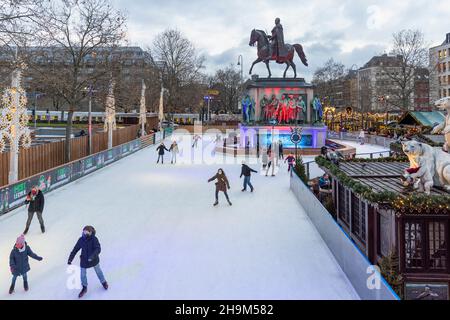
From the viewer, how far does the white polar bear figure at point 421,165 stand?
291 inches

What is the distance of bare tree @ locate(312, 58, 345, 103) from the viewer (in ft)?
256

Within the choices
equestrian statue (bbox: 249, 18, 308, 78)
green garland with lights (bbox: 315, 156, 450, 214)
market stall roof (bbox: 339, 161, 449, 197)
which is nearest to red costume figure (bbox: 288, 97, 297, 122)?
equestrian statue (bbox: 249, 18, 308, 78)

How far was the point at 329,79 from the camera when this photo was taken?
277ft

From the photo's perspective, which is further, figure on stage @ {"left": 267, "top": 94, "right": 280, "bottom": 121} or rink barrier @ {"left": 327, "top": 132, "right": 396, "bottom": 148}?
rink barrier @ {"left": 327, "top": 132, "right": 396, "bottom": 148}

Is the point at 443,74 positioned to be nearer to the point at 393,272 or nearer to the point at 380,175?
the point at 380,175

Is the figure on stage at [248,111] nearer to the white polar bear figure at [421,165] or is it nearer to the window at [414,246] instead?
the white polar bear figure at [421,165]

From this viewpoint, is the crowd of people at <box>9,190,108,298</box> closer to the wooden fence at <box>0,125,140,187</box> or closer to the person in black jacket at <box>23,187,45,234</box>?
the person in black jacket at <box>23,187,45,234</box>

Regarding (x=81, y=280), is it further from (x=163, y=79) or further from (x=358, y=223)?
(x=163, y=79)

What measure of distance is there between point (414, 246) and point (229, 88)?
95.2 meters

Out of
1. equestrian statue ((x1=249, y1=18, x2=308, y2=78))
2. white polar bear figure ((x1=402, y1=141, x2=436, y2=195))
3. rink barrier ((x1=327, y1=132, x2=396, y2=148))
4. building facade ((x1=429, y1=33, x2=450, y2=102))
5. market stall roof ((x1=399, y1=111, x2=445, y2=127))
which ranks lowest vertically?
white polar bear figure ((x1=402, y1=141, x2=436, y2=195))

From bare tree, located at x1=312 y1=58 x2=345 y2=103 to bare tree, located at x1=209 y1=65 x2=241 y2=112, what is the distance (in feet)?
63.6
